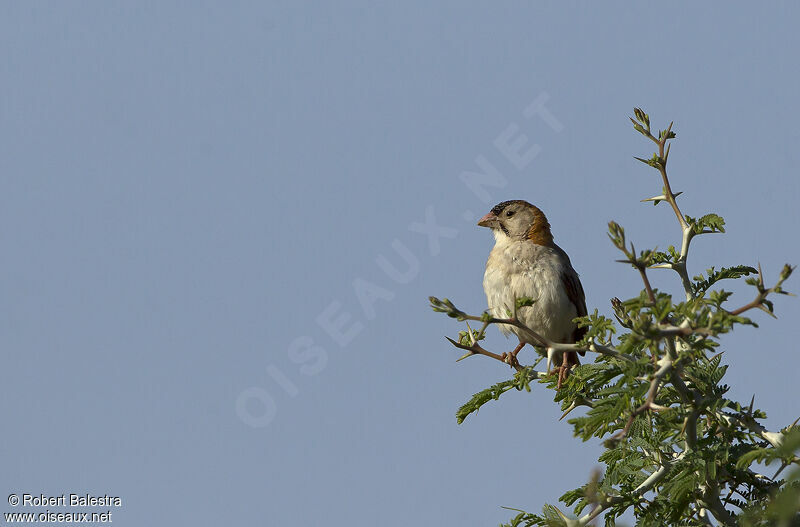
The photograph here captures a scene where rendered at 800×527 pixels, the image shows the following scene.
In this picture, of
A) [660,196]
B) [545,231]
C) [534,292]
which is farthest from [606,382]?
[545,231]

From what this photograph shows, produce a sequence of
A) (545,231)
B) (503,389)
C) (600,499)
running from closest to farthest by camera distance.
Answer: (600,499), (503,389), (545,231)

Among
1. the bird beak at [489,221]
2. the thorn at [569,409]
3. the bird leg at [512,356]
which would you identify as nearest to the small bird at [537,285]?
the bird leg at [512,356]

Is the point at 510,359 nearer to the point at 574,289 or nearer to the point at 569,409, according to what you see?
the point at 574,289

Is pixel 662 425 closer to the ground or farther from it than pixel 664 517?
farther from it

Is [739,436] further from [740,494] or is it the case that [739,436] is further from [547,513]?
[547,513]

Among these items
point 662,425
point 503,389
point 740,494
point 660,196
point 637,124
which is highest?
point 637,124

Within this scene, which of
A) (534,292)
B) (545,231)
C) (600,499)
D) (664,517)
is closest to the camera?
(600,499)

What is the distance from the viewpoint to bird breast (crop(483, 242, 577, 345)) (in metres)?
7.51

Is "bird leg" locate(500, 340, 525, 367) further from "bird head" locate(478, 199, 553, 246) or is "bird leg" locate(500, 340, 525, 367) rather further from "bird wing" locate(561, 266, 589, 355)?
"bird head" locate(478, 199, 553, 246)

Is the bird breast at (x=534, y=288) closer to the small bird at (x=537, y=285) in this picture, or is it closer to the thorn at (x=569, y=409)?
the small bird at (x=537, y=285)

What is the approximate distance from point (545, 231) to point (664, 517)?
143 inches

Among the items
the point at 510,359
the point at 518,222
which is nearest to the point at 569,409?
the point at 510,359

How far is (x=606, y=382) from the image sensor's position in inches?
189

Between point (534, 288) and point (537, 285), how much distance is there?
35mm
